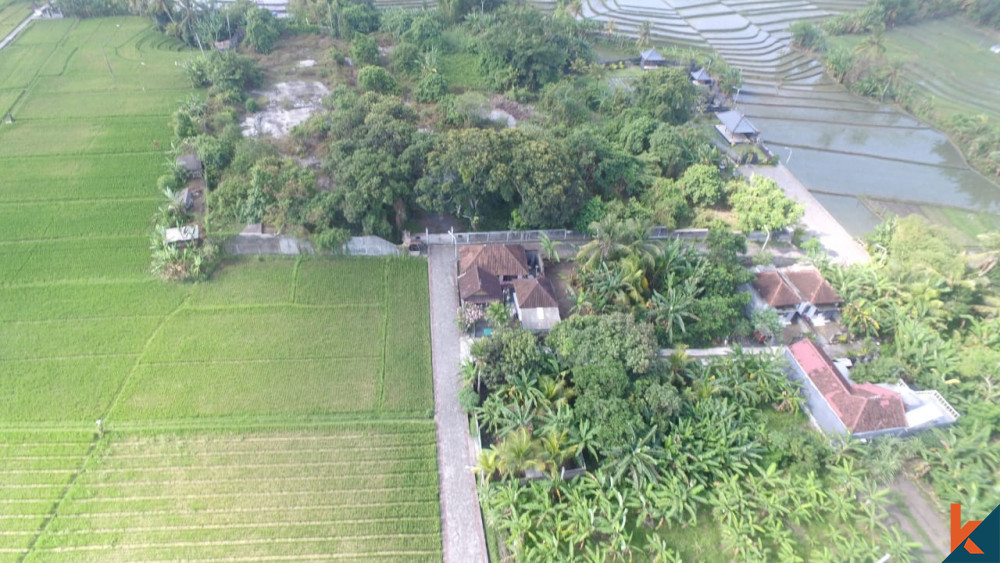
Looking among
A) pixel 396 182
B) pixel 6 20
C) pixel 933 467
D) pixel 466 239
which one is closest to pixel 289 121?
pixel 396 182

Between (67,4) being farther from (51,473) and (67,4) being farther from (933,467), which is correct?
(933,467)

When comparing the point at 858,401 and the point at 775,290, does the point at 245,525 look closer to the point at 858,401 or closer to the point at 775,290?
the point at 858,401

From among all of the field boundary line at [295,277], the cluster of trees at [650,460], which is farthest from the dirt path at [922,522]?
the field boundary line at [295,277]

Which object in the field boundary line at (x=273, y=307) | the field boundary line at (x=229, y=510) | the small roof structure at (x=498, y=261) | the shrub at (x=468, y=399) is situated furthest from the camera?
the small roof structure at (x=498, y=261)

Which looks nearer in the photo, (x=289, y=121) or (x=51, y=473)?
(x=51, y=473)

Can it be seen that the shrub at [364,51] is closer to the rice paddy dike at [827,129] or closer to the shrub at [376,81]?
the shrub at [376,81]

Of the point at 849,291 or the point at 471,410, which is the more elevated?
the point at 849,291

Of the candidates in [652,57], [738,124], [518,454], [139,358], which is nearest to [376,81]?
[139,358]

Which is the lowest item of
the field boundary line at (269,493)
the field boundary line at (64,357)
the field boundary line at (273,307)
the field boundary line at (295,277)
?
the field boundary line at (269,493)
